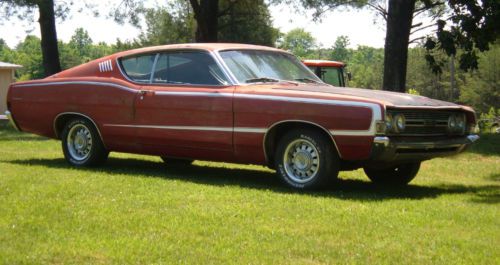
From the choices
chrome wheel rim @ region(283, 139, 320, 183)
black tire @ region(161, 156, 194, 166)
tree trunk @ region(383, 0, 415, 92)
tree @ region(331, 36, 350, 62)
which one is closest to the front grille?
chrome wheel rim @ region(283, 139, 320, 183)

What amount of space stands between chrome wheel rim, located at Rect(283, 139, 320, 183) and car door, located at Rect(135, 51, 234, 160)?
2.34 feet

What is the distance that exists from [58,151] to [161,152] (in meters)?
4.39

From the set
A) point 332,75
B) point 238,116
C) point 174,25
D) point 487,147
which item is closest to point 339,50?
point 174,25

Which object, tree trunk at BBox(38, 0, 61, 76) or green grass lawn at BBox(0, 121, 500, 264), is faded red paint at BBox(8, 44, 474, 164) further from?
tree trunk at BBox(38, 0, 61, 76)

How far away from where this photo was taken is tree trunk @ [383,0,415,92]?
56.6ft

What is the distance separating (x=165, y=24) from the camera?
4641 centimetres

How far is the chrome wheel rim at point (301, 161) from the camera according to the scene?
777 centimetres

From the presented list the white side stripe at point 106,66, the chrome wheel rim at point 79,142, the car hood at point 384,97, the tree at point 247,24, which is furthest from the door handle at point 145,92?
the tree at point 247,24

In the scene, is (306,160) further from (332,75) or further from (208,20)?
(332,75)

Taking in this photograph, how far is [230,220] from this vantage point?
19.6ft

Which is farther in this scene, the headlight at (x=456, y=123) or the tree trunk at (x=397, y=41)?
the tree trunk at (x=397, y=41)

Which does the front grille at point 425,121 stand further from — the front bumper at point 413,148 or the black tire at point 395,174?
the black tire at point 395,174

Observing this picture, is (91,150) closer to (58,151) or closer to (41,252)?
(58,151)

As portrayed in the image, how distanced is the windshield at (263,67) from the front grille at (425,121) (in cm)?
167
